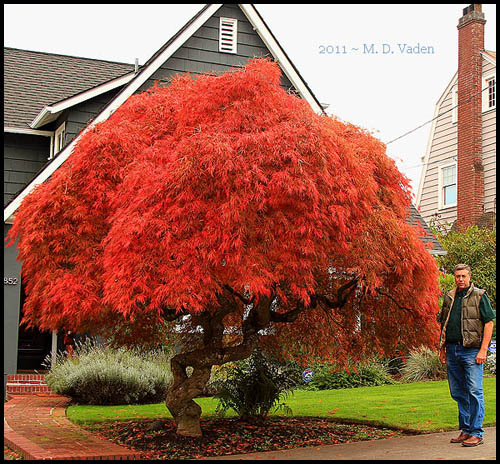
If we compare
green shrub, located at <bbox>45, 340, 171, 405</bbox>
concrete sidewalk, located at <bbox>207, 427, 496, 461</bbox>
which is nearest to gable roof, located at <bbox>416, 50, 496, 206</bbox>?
green shrub, located at <bbox>45, 340, 171, 405</bbox>

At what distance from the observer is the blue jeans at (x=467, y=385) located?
780 centimetres

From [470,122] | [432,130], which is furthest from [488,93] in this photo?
[432,130]

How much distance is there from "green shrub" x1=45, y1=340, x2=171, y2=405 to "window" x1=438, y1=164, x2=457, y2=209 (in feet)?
45.2

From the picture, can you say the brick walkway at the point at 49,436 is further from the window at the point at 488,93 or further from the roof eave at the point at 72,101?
the window at the point at 488,93

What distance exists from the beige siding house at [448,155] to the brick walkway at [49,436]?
47.2ft

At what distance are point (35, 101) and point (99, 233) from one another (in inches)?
399

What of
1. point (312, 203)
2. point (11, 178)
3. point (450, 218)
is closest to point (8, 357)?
point (11, 178)

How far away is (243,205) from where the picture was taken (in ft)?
23.3

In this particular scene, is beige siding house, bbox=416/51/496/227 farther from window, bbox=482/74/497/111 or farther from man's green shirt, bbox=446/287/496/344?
man's green shirt, bbox=446/287/496/344

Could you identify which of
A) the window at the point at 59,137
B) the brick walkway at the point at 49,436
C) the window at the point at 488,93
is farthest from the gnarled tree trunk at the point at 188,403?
the window at the point at 488,93

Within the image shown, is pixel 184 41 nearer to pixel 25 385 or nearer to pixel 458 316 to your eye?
pixel 25 385

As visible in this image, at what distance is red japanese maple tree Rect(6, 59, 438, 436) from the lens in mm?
7176

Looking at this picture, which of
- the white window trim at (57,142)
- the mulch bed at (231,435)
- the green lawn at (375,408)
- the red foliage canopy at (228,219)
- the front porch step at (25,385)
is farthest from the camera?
the white window trim at (57,142)

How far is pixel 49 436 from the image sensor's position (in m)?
9.12
